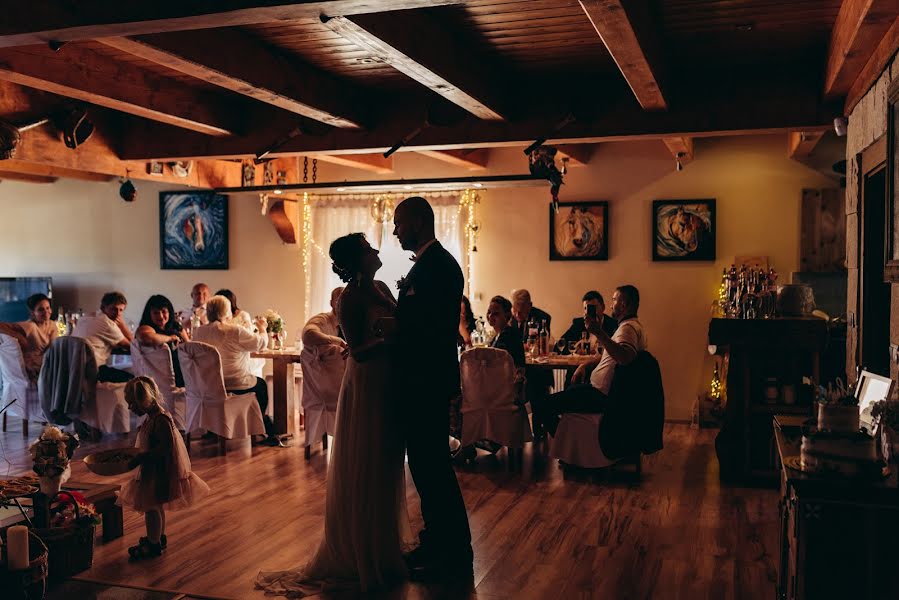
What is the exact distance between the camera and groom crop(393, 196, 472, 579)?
13.2 feet

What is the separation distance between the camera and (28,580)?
11.4 ft

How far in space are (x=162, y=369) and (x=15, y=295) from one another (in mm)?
4734

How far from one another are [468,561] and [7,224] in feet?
31.2

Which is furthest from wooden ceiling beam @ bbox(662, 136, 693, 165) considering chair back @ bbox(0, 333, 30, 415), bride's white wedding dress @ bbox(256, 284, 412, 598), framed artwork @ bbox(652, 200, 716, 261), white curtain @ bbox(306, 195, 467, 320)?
chair back @ bbox(0, 333, 30, 415)

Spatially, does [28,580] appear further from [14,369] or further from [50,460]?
[14,369]

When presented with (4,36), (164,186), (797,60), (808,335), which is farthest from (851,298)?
(164,186)

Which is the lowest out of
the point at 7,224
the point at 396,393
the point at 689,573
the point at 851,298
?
the point at 689,573

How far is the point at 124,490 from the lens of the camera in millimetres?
4188

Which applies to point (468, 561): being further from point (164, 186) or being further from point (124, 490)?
point (164, 186)

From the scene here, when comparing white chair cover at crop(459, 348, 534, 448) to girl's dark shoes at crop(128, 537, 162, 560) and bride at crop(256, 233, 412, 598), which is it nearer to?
bride at crop(256, 233, 412, 598)

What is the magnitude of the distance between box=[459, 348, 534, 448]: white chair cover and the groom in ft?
6.48

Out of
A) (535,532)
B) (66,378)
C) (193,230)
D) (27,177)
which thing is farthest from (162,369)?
(27,177)

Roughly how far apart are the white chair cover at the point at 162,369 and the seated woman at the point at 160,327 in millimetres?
63

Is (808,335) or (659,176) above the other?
(659,176)
